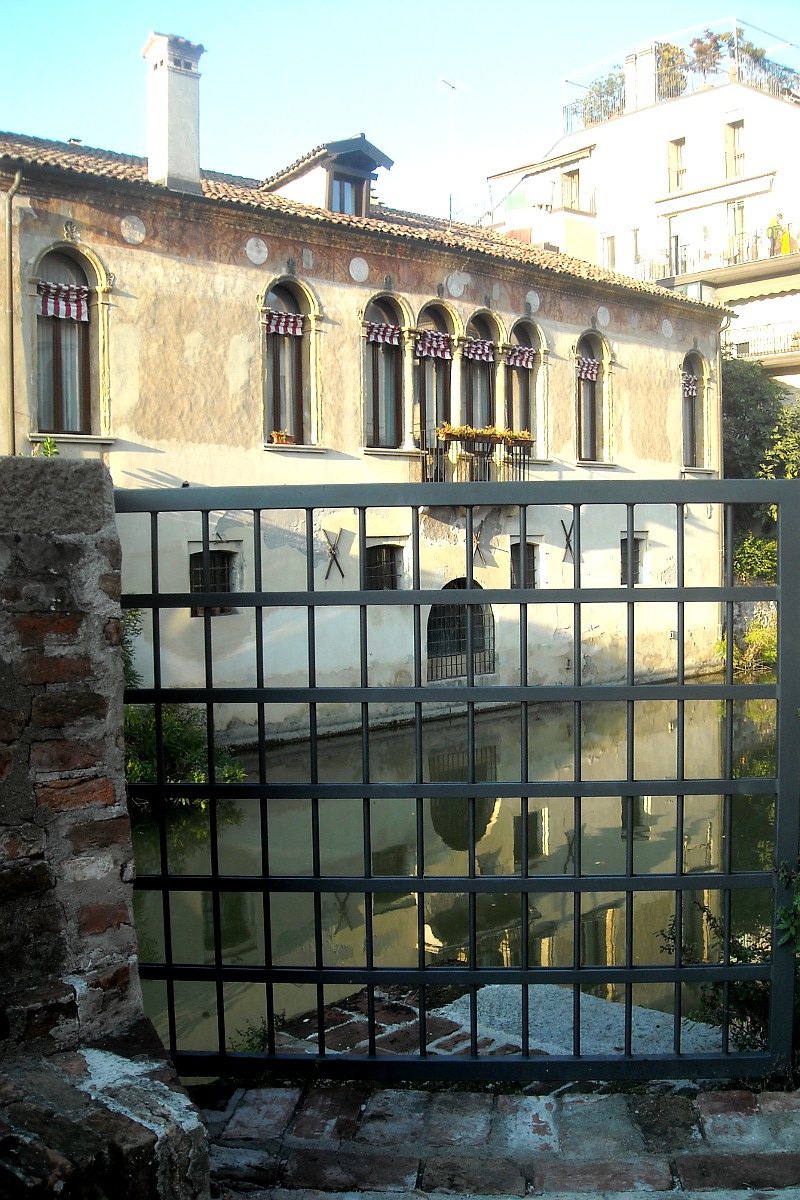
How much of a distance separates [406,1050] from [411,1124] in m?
0.72

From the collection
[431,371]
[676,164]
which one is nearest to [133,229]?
[431,371]

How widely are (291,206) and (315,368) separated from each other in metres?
2.24

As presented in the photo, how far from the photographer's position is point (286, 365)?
1585 cm

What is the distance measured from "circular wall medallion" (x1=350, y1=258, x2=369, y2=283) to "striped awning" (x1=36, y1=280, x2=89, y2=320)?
4.27 m

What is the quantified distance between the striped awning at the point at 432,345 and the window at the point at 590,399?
3203 millimetres

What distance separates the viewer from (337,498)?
143 inches

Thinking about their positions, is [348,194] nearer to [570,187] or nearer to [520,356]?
[520,356]

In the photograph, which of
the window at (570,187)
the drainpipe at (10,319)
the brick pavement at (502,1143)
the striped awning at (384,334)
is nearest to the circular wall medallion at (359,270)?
the striped awning at (384,334)

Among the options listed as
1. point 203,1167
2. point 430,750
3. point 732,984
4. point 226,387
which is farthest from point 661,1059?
point 226,387

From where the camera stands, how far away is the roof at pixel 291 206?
1334 cm

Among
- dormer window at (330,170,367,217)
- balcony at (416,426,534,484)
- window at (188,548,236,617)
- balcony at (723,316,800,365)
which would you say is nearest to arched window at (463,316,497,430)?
balcony at (416,426,534,484)

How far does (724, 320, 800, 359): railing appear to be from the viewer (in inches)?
1086

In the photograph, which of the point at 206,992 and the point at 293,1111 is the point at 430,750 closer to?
the point at 206,992

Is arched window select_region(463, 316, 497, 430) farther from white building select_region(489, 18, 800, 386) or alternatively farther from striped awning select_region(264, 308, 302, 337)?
white building select_region(489, 18, 800, 386)
